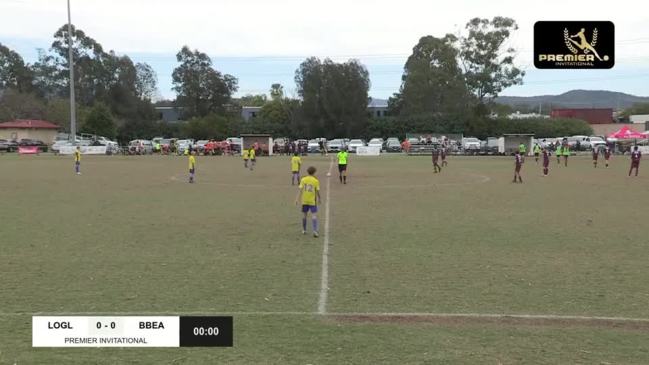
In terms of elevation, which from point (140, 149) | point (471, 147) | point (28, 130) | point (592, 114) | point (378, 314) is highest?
point (592, 114)

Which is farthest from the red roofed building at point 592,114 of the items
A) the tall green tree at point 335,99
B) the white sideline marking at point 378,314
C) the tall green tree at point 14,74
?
the white sideline marking at point 378,314

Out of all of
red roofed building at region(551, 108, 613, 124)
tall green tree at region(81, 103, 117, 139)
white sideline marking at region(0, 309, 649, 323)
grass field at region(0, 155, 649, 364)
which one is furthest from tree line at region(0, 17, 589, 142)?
white sideline marking at region(0, 309, 649, 323)

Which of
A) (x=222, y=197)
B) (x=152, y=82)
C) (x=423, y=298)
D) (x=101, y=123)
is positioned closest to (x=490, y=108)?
(x=101, y=123)

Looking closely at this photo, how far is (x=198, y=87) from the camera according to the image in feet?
310

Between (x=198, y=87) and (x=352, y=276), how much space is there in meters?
88.7

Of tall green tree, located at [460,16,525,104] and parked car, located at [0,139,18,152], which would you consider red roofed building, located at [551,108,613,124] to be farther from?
parked car, located at [0,139,18,152]

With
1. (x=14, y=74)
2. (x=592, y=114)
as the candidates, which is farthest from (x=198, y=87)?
(x=592, y=114)

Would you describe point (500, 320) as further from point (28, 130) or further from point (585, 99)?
point (585, 99)

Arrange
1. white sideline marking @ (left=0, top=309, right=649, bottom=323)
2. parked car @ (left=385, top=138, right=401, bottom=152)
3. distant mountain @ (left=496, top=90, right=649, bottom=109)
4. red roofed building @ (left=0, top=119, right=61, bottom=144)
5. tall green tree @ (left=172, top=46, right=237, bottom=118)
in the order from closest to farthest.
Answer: white sideline marking @ (left=0, top=309, right=649, bottom=323), parked car @ (left=385, top=138, right=401, bottom=152), red roofed building @ (left=0, top=119, right=61, bottom=144), tall green tree @ (left=172, top=46, right=237, bottom=118), distant mountain @ (left=496, top=90, right=649, bottom=109)

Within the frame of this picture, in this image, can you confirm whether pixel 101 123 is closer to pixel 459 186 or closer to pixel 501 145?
pixel 501 145

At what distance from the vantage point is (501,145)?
63438mm

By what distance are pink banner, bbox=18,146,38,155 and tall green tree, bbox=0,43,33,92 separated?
4023 centimetres

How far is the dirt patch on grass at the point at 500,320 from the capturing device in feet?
22.8

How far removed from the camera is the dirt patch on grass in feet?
22.8
